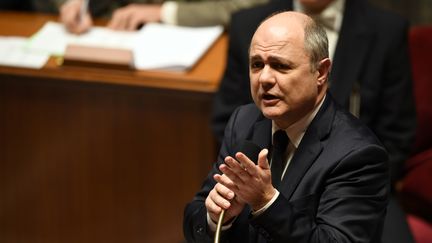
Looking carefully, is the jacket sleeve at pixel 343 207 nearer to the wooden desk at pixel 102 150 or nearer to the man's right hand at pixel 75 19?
the wooden desk at pixel 102 150

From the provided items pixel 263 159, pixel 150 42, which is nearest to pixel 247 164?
pixel 263 159

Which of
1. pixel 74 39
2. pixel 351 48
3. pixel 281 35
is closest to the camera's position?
pixel 281 35

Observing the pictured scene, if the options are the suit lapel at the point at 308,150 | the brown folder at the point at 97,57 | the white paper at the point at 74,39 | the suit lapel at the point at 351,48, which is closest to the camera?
the suit lapel at the point at 308,150

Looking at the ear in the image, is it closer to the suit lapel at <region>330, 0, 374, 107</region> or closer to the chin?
the chin

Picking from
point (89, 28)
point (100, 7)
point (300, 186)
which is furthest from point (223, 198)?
point (100, 7)

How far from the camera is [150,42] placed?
9.56ft

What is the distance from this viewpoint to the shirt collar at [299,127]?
1.56m

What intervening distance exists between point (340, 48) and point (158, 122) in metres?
0.72

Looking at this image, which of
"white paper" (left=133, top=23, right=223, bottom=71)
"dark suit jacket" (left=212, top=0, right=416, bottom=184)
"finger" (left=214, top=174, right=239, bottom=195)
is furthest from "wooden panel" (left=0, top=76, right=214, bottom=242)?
"finger" (left=214, top=174, right=239, bottom=195)

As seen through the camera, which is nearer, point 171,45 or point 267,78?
point 267,78

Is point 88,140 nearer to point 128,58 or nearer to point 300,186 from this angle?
point 128,58

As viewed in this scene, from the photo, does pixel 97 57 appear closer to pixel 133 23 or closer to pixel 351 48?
pixel 133 23

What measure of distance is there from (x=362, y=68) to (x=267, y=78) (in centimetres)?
105

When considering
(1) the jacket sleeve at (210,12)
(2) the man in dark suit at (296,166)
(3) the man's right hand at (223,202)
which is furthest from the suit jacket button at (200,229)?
(1) the jacket sleeve at (210,12)
